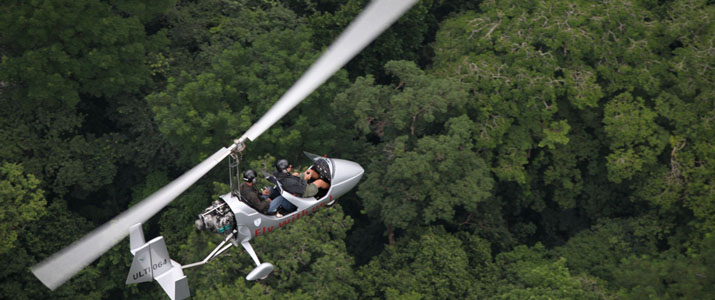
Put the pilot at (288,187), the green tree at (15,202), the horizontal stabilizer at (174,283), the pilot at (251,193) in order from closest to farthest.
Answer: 1. the horizontal stabilizer at (174,283)
2. the pilot at (251,193)
3. the pilot at (288,187)
4. the green tree at (15,202)

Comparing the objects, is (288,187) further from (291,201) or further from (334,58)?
(334,58)

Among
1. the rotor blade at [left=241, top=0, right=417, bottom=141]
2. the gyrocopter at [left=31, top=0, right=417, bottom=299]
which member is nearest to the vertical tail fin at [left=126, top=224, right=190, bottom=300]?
the gyrocopter at [left=31, top=0, right=417, bottom=299]

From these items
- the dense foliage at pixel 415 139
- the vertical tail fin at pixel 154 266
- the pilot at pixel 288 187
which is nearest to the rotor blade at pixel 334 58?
the pilot at pixel 288 187

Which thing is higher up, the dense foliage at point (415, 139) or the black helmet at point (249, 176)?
the black helmet at point (249, 176)

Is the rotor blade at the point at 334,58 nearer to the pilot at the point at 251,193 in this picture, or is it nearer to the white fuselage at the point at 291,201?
the pilot at the point at 251,193

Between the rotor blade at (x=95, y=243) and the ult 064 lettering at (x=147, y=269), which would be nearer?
the rotor blade at (x=95, y=243)

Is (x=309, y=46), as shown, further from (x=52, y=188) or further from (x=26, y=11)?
(x=52, y=188)

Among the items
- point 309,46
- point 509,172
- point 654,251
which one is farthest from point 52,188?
point 654,251
